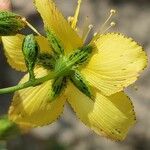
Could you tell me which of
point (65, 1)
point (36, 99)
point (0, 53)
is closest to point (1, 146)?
point (36, 99)

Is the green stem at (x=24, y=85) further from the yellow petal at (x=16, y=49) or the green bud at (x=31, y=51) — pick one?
the yellow petal at (x=16, y=49)

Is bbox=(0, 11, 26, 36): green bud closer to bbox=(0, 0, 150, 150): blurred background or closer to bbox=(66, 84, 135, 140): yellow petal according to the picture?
bbox=(66, 84, 135, 140): yellow petal

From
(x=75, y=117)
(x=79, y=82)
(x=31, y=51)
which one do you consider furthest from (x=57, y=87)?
(x=75, y=117)

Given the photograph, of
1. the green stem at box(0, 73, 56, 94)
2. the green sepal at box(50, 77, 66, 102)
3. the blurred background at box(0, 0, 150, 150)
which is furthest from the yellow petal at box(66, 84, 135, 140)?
the blurred background at box(0, 0, 150, 150)

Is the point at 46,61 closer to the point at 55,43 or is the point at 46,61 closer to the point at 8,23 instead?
the point at 55,43

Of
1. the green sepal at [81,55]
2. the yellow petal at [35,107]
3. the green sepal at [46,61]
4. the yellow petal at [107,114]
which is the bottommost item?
the yellow petal at [35,107]

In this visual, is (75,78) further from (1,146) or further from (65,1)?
(65,1)

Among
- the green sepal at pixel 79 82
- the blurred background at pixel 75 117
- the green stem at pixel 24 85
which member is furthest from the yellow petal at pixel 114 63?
the blurred background at pixel 75 117
